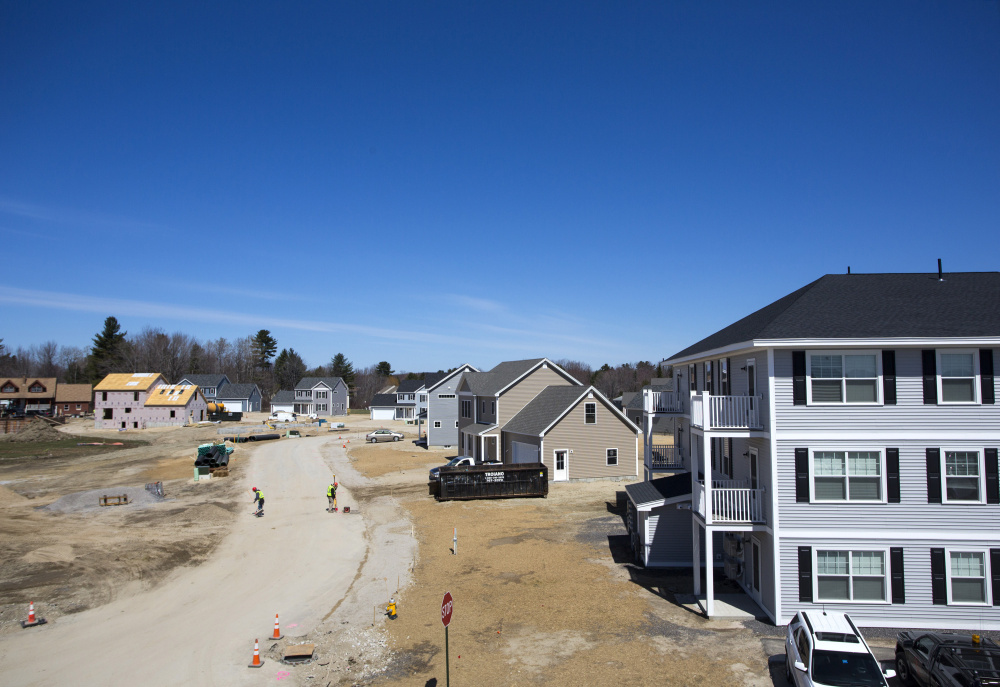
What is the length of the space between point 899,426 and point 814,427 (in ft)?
7.18

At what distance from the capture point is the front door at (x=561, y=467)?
39.6 meters

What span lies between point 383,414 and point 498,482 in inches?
3193

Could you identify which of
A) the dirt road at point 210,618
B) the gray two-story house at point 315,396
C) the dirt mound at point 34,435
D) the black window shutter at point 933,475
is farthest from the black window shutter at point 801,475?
the gray two-story house at point 315,396

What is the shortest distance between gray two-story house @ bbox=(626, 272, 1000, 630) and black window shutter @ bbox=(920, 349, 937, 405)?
0.04 metres

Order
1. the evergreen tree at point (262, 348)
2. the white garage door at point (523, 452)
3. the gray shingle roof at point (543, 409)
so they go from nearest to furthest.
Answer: the gray shingle roof at point (543, 409) < the white garage door at point (523, 452) < the evergreen tree at point (262, 348)

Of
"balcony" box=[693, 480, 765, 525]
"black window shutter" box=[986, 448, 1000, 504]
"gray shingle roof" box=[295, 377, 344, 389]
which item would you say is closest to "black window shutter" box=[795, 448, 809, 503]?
"balcony" box=[693, 480, 765, 525]

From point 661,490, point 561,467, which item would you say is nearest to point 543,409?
point 561,467

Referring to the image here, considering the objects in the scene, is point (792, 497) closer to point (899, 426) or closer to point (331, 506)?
point (899, 426)

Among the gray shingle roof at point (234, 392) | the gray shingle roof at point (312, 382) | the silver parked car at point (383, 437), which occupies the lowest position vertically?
the silver parked car at point (383, 437)

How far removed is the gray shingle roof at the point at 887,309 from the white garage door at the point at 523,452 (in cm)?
2186

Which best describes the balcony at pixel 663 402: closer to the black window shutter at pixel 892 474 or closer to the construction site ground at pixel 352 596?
the construction site ground at pixel 352 596

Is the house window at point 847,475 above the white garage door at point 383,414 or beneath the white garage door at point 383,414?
above

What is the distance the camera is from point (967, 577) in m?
15.6

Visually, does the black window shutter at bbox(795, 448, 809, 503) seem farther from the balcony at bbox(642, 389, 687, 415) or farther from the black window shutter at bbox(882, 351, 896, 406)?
the balcony at bbox(642, 389, 687, 415)
